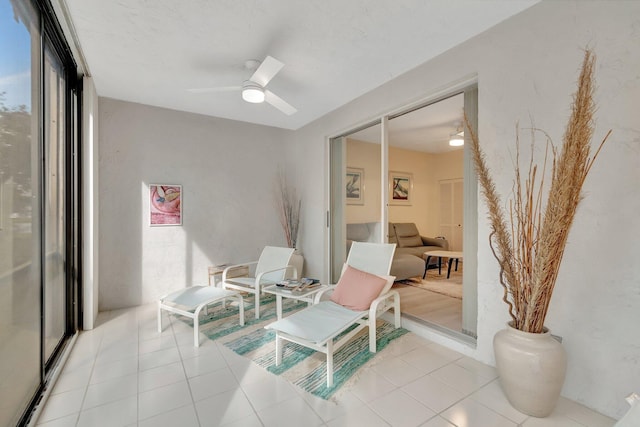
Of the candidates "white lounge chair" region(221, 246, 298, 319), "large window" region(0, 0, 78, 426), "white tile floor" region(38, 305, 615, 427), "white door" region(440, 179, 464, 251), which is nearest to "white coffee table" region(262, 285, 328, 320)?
"white lounge chair" region(221, 246, 298, 319)

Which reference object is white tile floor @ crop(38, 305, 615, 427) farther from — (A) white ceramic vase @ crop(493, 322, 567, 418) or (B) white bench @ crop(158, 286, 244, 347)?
(B) white bench @ crop(158, 286, 244, 347)

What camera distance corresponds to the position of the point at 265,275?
3662 millimetres

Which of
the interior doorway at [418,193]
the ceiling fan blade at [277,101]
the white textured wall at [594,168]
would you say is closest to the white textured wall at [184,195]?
the interior doorway at [418,193]

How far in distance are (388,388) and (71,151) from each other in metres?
3.57

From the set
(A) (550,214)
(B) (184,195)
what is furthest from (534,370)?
(B) (184,195)

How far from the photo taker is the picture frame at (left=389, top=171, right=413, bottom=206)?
20.2 feet

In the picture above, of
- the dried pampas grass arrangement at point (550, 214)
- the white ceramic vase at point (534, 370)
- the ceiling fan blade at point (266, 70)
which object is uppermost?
the ceiling fan blade at point (266, 70)

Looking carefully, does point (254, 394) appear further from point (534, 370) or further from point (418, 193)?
point (418, 193)

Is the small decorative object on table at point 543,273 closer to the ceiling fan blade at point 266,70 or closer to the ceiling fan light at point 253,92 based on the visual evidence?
the ceiling fan blade at point 266,70

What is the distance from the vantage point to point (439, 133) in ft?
16.7

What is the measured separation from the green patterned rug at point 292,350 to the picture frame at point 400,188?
11.7ft

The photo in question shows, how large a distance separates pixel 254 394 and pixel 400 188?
525cm

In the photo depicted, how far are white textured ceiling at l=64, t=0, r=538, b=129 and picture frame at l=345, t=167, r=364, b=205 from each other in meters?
1.95

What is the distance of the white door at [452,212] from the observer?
6.31 metres
